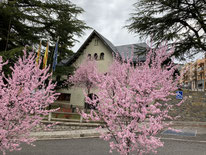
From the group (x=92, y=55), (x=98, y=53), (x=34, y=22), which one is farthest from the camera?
(x=92, y=55)

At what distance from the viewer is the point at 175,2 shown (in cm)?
1368

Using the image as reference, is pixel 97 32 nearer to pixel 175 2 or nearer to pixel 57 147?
pixel 175 2

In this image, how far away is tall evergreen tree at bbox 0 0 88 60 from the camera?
43.3 ft

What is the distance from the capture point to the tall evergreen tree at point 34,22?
1319 centimetres

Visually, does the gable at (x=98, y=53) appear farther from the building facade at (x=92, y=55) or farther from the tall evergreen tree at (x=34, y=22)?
the tall evergreen tree at (x=34, y=22)

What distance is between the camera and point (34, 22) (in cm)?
1502

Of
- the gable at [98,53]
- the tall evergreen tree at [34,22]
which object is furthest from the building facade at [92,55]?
the tall evergreen tree at [34,22]

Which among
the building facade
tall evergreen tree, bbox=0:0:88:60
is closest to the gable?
the building facade

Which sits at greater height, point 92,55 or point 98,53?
point 98,53

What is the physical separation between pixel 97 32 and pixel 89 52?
3.14 metres

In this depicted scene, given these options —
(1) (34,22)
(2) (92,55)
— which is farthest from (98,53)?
(1) (34,22)

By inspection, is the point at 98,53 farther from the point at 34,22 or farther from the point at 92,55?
the point at 34,22

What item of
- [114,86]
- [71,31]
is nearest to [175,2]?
[71,31]

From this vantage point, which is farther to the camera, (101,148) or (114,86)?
(101,148)
